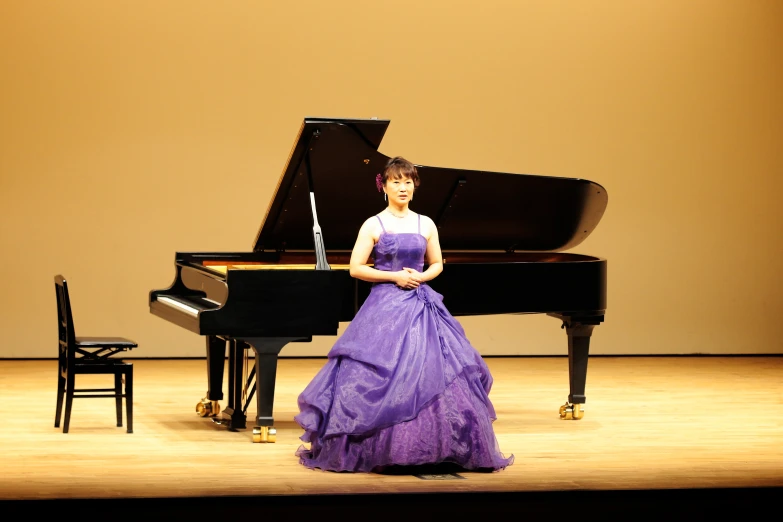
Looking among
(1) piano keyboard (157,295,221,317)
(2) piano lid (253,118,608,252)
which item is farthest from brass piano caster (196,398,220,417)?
(2) piano lid (253,118,608,252)

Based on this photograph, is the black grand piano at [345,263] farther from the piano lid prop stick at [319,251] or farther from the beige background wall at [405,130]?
the beige background wall at [405,130]

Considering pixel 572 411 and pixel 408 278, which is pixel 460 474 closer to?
pixel 408 278

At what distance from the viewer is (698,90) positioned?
953cm

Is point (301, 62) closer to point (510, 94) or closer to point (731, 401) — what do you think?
point (510, 94)

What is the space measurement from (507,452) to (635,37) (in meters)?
4.75

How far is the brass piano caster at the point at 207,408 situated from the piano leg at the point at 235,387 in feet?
0.48

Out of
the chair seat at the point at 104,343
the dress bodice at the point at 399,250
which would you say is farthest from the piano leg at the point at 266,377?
the chair seat at the point at 104,343

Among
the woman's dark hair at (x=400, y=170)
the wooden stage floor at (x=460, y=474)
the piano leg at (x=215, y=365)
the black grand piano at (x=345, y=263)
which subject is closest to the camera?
the wooden stage floor at (x=460, y=474)

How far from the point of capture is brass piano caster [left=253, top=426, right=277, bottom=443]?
579cm

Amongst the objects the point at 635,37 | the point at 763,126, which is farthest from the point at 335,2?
the point at 763,126

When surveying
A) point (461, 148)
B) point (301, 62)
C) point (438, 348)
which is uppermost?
point (301, 62)

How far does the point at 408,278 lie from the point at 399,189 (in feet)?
1.27

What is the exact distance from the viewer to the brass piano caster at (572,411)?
6688 mm

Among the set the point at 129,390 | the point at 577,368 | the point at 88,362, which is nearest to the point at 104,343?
the point at 88,362
